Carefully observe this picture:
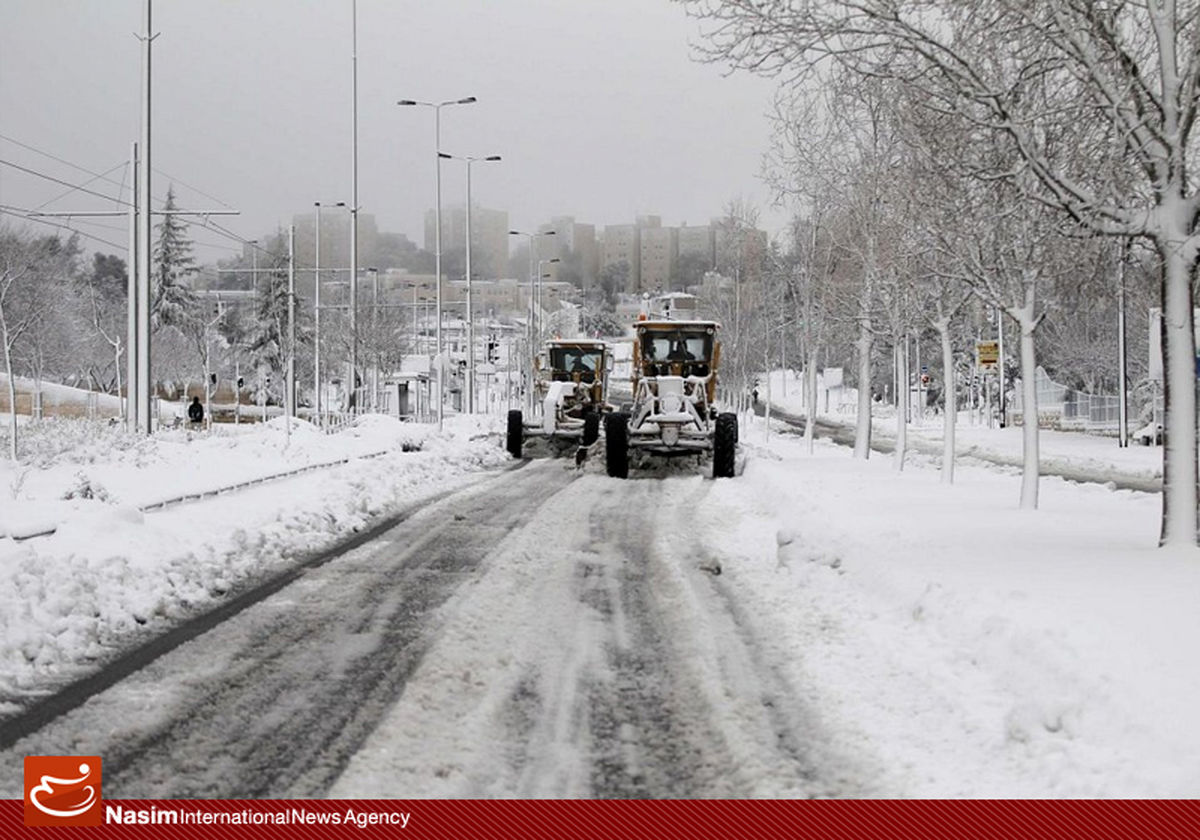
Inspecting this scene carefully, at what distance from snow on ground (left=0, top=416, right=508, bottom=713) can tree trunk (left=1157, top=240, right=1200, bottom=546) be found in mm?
8145

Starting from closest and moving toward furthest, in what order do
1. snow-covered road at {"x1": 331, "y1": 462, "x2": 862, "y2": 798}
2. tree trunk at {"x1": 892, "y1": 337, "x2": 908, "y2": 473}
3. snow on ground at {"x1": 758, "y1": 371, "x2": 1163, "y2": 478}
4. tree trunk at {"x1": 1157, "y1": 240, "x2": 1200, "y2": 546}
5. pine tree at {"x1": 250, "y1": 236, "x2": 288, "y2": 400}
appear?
snow-covered road at {"x1": 331, "y1": 462, "x2": 862, "y2": 798}, tree trunk at {"x1": 1157, "y1": 240, "x2": 1200, "y2": 546}, tree trunk at {"x1": 892, "y1": 337, "x2": 908, "y2": 473}, snow on ground at {"x1": 758, "y1": 371, "x2": 1163, "y2": 478}, pine tree at {"x1": 250, "y1": 236, "x2": 288, "y2": 400}

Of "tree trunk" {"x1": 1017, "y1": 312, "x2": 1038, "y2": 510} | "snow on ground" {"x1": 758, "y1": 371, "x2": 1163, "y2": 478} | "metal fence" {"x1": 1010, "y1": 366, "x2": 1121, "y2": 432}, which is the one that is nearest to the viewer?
"tree trunk" {"x1": 1017, "y1": 312, "x2": 1038, "y2": 510}

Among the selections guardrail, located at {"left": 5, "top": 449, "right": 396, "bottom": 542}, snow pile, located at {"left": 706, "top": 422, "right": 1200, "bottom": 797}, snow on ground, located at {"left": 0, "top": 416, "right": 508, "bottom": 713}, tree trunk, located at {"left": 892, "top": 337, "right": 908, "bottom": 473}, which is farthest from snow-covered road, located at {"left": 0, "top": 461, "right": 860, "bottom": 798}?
tree trunk, located at {"left": 892, "top": 337, "right": 908, "bottom": 473}

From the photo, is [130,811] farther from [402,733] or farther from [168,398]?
[168,398]

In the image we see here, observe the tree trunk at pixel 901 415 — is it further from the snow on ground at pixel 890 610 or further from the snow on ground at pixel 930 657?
the snow on ground at pixel 930 657

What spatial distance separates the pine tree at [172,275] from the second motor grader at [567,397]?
59.7 meters

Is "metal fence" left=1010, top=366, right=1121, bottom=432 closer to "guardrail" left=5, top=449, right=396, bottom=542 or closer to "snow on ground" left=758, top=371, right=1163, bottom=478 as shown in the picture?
"snow on ground" left=758, top=371, right=1163, bottom=478

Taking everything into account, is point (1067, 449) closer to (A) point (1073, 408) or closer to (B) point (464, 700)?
(A) point (1073, 408)

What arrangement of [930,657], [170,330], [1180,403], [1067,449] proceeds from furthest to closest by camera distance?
1. [170,330]
2. [1067,449]
3. [1180,403]
4. [930,657]

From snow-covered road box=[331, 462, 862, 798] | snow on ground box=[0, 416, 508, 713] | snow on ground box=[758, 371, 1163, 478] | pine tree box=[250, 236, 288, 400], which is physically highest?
pine tree box=[250, 236, 288, 400]

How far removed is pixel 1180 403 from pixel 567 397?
2562 cm

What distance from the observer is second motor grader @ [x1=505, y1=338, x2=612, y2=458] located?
3381cm

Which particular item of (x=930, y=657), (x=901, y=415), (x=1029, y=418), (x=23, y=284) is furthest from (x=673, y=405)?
(x=23, y=284)

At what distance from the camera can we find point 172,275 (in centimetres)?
9231
